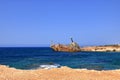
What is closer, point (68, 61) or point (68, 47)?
point (68, 61)

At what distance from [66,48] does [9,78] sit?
133 metres

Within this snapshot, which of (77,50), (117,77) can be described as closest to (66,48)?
(77,50)

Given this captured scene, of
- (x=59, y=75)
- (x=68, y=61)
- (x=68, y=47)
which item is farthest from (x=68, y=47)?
(x=59, y=75)

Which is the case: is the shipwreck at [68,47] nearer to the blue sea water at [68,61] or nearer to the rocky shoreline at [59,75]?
the blue sea water at [68,61]

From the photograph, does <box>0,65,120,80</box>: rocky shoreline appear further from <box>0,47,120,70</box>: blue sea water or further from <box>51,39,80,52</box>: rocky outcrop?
<box>51,39,80,52</box>: rocky outcrop

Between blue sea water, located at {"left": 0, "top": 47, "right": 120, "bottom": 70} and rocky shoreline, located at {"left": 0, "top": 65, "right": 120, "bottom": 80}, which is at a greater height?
rocky shoreline, located at {"left": 0, "top": 65, "right": 120, "bottom": 80}

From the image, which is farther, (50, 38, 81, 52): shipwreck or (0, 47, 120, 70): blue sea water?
(50, 38, 81, 52): shipwreck

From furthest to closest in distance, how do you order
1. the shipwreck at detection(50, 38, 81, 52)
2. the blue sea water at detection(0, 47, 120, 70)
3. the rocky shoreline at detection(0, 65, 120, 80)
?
the shipwreck at detection(50, 38, 81, 52), the blue sea water at detection(0, 47, 120, 70), the rocky shoreline at detection(0, 65, 120, 80)

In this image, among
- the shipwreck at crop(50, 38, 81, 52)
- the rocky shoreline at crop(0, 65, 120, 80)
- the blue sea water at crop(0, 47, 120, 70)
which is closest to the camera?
the rocky shoreline at crop(0, 65, 120, 80)

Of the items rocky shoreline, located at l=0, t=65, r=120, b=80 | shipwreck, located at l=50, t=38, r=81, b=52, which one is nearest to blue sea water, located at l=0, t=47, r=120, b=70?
rocky shoreline, located at l=0, t=65, r=120, b=80

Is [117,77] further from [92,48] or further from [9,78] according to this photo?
[92,48]

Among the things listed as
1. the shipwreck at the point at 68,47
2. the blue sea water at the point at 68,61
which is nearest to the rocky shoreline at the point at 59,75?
the blue sea water at the point at 68,61

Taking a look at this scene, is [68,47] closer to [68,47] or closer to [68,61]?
[68,47]

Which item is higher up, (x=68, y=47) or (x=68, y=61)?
(x=68, y=47)
